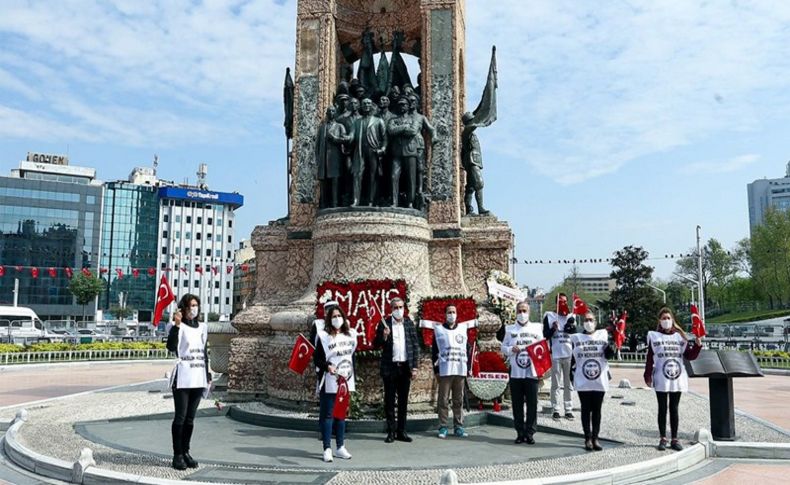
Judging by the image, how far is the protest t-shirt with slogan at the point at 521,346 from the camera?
820 centimetres

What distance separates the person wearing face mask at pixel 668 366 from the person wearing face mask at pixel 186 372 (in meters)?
5.30

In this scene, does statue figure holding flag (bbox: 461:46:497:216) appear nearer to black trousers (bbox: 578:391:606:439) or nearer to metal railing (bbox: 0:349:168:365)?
black trousers (bbox: 578:391:606:439)

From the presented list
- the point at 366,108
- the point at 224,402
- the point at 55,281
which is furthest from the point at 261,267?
the point at 55,281

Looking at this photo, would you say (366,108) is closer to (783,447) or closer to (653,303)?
(783,447)

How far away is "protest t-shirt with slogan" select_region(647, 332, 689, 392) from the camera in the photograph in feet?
25.6

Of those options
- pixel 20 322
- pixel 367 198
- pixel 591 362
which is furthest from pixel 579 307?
pixel 20 322

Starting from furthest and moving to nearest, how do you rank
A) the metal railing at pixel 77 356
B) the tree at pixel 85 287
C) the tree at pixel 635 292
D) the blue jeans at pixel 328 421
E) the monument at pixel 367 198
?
the tree at pixel 85 287, the tree at pixel 635 292, the metal railing at pixel 77 356, the monument at pixel 367 198, the blue jeans at pixel 328 421

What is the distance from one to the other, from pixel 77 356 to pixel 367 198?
18.4 m

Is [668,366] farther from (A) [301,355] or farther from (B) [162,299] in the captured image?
(B) [162,299]

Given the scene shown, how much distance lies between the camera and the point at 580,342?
316 inches

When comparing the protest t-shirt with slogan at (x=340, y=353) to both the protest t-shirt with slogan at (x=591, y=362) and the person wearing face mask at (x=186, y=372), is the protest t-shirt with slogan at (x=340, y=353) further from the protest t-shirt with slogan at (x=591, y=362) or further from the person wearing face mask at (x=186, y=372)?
the protest t-shirt with slogan at (x=591, y=362)

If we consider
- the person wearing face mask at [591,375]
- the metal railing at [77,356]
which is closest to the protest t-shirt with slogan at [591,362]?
the person wearing face mask at [591,375]

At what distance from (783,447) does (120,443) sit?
8143 mm

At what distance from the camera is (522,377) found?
26.9 feet
